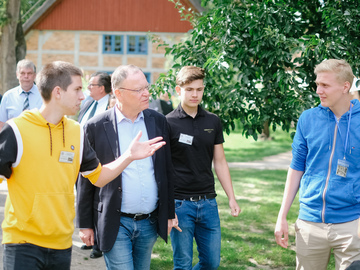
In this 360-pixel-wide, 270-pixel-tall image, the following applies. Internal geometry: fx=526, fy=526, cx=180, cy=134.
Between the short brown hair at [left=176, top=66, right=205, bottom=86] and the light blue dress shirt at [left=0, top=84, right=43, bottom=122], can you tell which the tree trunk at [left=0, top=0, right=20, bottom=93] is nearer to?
the light blue dress shirt at [left=0, top=84, right=43, bottom=122]

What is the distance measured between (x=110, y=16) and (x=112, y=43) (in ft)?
5.31

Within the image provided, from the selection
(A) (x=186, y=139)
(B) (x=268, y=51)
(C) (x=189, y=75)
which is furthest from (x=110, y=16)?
(A) (x=186, y=139)

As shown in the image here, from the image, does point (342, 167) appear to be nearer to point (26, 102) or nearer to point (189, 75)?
point (189, 75)

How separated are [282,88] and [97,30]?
26351mm

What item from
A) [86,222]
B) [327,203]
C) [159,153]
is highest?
[159,153]

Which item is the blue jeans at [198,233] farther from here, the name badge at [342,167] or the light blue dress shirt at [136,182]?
the name badge at [342,167]

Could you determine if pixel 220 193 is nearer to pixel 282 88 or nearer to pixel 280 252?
pixel 280 252

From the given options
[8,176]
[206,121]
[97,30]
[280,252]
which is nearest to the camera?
[8,176]

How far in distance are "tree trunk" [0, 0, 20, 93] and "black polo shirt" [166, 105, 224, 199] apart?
16.4m

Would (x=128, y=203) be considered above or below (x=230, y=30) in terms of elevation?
below

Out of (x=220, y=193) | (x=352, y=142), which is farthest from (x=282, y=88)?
(x=220, y=193)

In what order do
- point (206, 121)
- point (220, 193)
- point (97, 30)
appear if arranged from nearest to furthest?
point (206, 121) < point (220, 193) < point (97, 30)

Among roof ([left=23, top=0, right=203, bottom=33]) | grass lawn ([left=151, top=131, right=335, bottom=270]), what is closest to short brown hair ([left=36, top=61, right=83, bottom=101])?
grass lawn ([left=151, top=131, right=335, bottom=270])

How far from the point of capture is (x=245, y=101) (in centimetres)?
620
